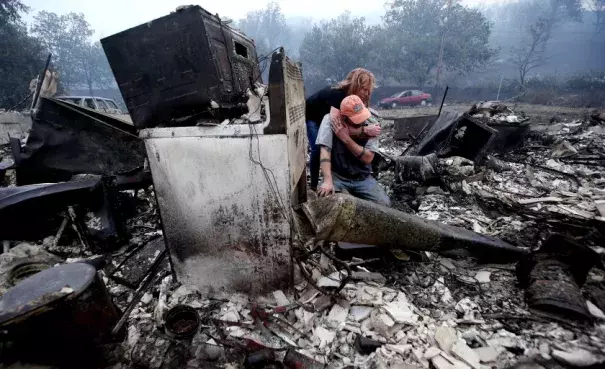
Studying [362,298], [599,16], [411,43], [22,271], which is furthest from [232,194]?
[599,16]

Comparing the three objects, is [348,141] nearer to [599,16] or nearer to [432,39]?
[432,39]

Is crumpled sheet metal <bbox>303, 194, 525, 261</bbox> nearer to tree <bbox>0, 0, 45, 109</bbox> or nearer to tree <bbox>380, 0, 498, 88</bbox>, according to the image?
tree <bbox>0, 0, 45, 109</bbox>

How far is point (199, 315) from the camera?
8.43ft

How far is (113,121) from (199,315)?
377cm

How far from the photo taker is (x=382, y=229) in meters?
2.75

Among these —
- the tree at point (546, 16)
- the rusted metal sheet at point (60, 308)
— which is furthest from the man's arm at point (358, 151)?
the tree at point (546, 16)

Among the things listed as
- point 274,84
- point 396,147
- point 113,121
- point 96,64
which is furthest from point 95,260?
point 96,64

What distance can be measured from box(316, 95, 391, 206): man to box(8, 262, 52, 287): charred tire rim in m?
3.28

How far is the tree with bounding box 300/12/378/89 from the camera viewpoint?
30031mm

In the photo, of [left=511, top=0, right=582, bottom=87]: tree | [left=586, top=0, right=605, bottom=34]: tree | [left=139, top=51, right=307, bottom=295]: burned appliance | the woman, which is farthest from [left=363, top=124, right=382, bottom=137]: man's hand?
[left=586, top=0, right=605, bottom=34]: tree

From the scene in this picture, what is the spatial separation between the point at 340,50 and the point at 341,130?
30.8m

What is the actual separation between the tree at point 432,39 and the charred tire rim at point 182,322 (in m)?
30.8

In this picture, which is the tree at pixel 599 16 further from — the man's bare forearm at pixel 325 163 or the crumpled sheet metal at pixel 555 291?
the man's bare forearm at pixel 325 163

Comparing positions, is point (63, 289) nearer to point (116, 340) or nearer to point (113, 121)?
point (116, 340)
